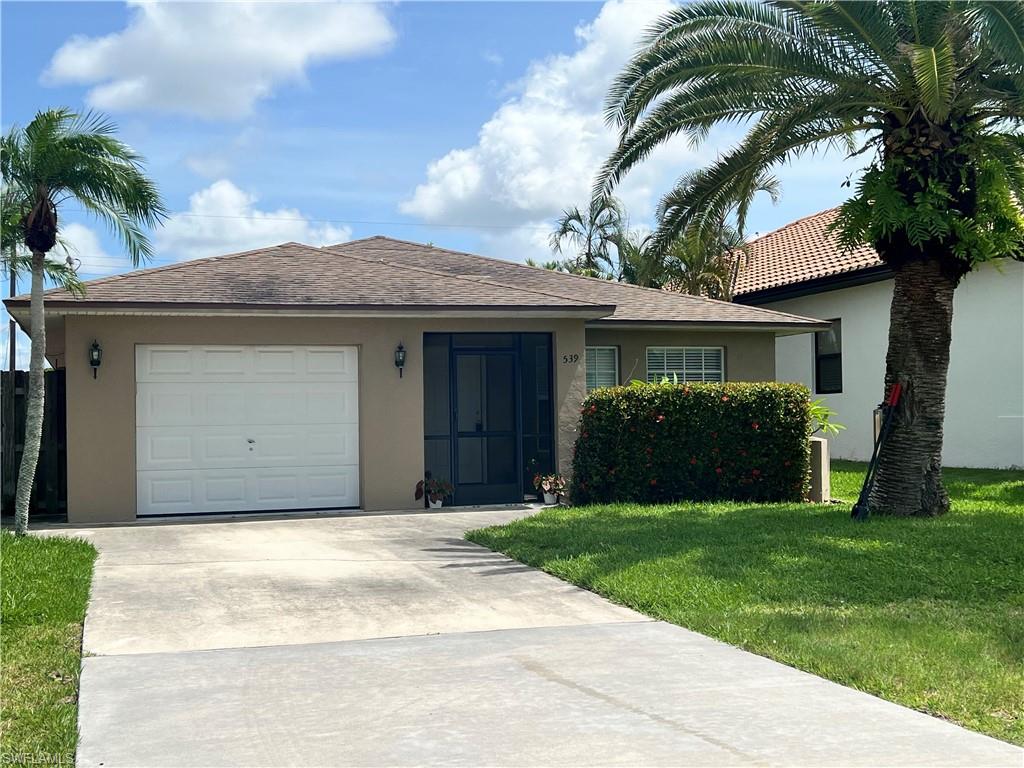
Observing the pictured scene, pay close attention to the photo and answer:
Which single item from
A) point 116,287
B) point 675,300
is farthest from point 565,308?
point 116,287

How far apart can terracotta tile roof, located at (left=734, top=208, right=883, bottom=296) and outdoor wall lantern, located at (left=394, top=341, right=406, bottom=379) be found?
34.1 feet

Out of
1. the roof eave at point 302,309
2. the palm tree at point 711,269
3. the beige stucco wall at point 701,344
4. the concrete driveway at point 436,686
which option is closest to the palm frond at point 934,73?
the roof eave at point 302,309

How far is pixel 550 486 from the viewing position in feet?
52.4

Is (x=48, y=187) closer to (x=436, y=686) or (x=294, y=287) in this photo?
(x=294, y=287)

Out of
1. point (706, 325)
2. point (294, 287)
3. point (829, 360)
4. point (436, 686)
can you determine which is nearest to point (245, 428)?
point (294, 287)

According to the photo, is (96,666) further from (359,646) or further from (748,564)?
(748,564)

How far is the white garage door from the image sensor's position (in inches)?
575

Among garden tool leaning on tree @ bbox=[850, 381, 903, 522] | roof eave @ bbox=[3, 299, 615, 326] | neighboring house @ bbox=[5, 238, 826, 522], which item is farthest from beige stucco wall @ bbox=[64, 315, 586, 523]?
garden tool leaning on tree @ bbox=[850, 381, 903, 522]

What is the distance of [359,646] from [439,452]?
31.8 ft

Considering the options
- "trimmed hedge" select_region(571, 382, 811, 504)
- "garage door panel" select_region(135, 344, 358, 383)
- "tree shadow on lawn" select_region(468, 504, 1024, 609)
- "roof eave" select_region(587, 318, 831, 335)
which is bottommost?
"tree shadow on lawn" select_region(468, 504, 1024, 609)

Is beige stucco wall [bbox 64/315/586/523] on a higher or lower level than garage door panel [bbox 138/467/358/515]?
higher

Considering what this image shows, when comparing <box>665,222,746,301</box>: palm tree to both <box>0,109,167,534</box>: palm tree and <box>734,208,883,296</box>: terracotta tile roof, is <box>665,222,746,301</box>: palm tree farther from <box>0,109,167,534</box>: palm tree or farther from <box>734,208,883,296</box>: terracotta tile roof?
<box>0,109,167,534</box>: palm tree

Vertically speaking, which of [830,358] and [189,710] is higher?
[830,358]

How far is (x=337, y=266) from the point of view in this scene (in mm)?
16812
